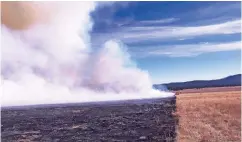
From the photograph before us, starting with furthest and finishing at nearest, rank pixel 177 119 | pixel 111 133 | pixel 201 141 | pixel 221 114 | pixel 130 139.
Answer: pixel 177 119, pixel 221 114, pixel 111 133, pixel 130 139, pixel 201 141

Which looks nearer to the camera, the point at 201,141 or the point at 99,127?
the point at 201,141

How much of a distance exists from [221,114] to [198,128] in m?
4.04

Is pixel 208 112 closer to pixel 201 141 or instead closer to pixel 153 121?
pixel 153 121

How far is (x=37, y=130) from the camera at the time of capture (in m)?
27.6

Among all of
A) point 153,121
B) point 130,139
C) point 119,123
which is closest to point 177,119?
point 153,121

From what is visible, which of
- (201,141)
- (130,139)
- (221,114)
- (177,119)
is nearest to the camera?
(201,141)

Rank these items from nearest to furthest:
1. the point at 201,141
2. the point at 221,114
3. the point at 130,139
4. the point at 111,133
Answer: the point at 201,141
the point at 130,139
the point at 111,133
the point at 221,114

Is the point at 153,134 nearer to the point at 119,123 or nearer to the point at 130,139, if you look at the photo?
the point at 130,139

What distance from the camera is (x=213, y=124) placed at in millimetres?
23219

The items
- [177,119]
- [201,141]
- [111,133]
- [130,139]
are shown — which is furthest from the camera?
[177,119]

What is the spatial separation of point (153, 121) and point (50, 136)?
27.3ft

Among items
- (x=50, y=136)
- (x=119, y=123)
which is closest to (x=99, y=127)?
(x=119, y=123)

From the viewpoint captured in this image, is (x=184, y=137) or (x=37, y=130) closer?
(x=184, y=137)

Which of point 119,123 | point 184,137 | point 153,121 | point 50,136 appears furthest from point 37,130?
point 184,137
